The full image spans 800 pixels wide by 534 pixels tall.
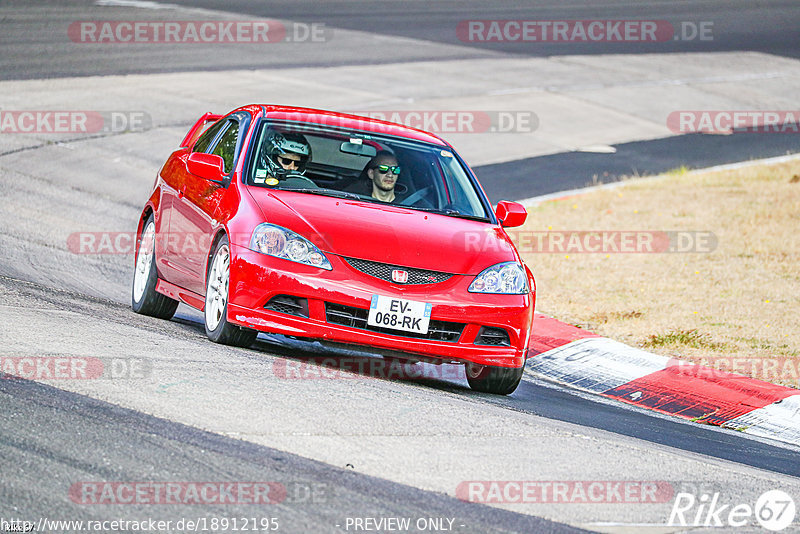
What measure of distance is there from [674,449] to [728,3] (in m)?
36.5

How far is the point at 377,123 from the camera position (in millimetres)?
9164

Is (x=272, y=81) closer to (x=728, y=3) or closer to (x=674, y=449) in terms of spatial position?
(x=674, y=449)

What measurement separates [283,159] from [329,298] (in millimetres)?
1611

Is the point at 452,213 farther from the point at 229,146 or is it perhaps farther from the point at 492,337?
the point at 229,146

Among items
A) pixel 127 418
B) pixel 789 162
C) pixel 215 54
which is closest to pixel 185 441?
pixel 127 418

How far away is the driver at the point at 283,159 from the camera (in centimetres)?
823

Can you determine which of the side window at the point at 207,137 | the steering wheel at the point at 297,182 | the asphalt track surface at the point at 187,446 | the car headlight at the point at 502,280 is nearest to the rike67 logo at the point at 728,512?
the asphalt track surface at the point at 187,446

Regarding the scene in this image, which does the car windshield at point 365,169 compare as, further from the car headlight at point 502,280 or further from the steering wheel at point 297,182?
the car headlight at point 502,280

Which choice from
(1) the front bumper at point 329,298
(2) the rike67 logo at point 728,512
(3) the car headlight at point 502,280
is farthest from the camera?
(3) the car headlight at point 502,280

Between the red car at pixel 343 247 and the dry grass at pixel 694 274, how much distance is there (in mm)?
2504

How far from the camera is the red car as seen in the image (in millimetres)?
7281

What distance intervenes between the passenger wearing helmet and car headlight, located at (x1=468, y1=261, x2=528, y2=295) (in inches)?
57.7

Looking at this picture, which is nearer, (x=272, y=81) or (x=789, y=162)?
(x=789, y=162)

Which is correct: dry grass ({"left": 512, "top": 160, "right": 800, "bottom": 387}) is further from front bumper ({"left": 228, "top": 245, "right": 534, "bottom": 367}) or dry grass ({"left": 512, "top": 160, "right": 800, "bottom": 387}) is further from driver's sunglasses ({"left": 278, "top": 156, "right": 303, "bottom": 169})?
driver's sunglasses ({"left": 278, "top": 156, "right": 303, "bottom": 169})
